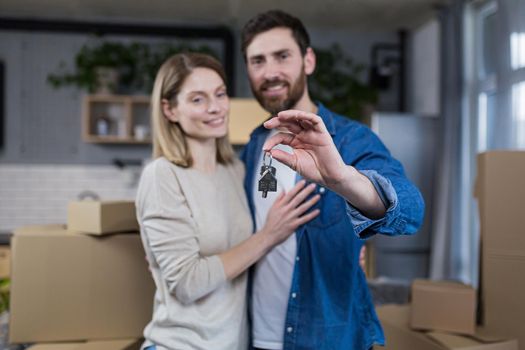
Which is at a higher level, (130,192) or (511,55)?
(511,55)

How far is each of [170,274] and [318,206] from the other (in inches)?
16.8

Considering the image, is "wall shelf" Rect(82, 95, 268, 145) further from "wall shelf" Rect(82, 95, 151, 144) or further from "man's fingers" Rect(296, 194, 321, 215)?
"man's fingers" Rect(296, 194, 321, 215)

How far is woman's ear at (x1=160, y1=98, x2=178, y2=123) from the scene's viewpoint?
1.41 m

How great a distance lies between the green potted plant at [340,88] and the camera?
197 inches

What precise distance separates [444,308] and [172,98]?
124cm

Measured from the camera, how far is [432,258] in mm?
4066

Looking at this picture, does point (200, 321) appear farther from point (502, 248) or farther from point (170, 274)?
point (502, 248)

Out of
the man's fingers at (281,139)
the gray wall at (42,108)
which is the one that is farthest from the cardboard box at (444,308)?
the gray wall at (42,108)

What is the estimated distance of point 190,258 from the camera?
1258mm

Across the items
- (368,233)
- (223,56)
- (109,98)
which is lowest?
(368,233)

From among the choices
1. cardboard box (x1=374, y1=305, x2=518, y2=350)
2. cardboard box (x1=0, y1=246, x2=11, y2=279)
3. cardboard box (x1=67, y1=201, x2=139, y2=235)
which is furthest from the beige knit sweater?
cardboard box (x1=0, y1=246, x2=11, y2=279)

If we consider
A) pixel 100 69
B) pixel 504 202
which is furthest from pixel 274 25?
pixel 100 69

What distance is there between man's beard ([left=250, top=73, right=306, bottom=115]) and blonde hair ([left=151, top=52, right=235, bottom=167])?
14 centimetres

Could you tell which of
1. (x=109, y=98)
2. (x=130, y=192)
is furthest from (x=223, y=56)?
(x=130, y=192)
